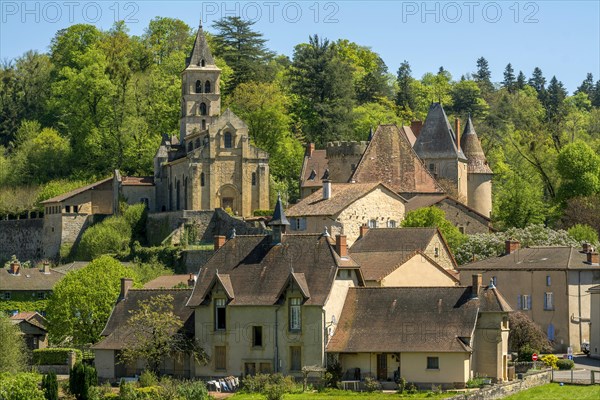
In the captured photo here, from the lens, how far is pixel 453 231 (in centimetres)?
9131

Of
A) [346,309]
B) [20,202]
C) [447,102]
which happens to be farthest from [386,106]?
[346,309]

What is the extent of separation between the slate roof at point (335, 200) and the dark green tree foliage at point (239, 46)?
43.3 metres

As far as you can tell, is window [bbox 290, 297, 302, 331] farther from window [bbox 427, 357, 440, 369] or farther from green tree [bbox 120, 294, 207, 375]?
window [bbox 427, 357, 440, 369]

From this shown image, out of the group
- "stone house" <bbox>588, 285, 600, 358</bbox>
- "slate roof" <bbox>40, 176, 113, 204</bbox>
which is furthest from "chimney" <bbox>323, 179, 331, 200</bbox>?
"slate roof" <bbox>40, 176, 113, 204</bbox>

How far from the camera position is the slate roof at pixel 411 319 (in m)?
64.2

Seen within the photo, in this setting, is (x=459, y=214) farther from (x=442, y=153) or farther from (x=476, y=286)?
(x=476, y=286)

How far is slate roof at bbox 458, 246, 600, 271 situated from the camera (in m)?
76.4

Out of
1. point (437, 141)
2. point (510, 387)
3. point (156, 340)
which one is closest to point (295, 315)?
point (156, 340)

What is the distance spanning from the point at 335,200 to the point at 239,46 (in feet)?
171

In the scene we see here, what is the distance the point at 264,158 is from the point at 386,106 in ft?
138

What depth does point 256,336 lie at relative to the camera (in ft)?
220

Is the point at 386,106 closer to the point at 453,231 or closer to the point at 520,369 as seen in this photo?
the point at 453,231

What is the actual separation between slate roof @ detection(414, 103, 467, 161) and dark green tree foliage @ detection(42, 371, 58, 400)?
46488mm

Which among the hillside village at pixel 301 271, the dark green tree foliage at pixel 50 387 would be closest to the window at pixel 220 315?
the hillside village at pixel 301 271
